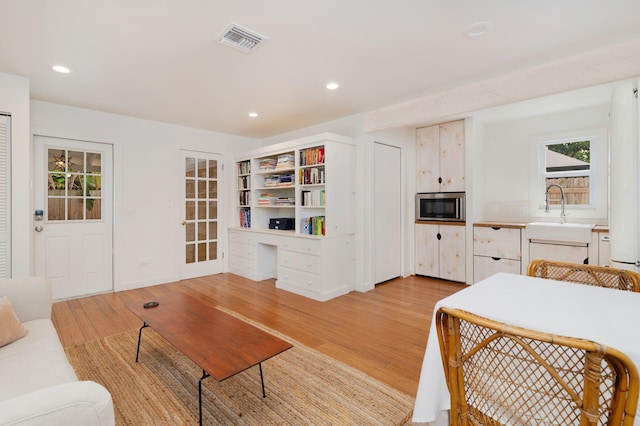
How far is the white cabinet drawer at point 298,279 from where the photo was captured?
386 cm

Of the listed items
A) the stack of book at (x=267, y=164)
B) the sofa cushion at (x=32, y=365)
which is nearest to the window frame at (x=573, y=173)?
the stack of book at (x=267, y=164)

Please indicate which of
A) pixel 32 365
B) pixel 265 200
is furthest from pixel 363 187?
pixel 32 365

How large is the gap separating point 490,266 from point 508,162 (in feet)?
5.28

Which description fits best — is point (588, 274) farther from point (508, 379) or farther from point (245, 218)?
point (245, 218)

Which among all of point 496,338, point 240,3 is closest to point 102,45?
point 240,3

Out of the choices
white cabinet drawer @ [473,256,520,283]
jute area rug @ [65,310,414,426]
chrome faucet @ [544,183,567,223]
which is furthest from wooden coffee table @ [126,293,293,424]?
chrome faucet @ [544,183,567,223]

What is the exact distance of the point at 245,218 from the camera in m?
5.25

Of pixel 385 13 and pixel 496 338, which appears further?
pixel 385 13

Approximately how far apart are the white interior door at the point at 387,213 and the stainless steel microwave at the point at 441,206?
392 mm

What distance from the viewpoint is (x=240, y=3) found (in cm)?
185

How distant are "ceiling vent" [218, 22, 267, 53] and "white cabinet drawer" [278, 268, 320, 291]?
2.61 metres

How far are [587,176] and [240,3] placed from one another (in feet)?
15.2

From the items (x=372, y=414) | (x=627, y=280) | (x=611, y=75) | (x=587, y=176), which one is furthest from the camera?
(x=587, y=176)

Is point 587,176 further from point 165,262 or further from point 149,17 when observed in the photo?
point 165,262
